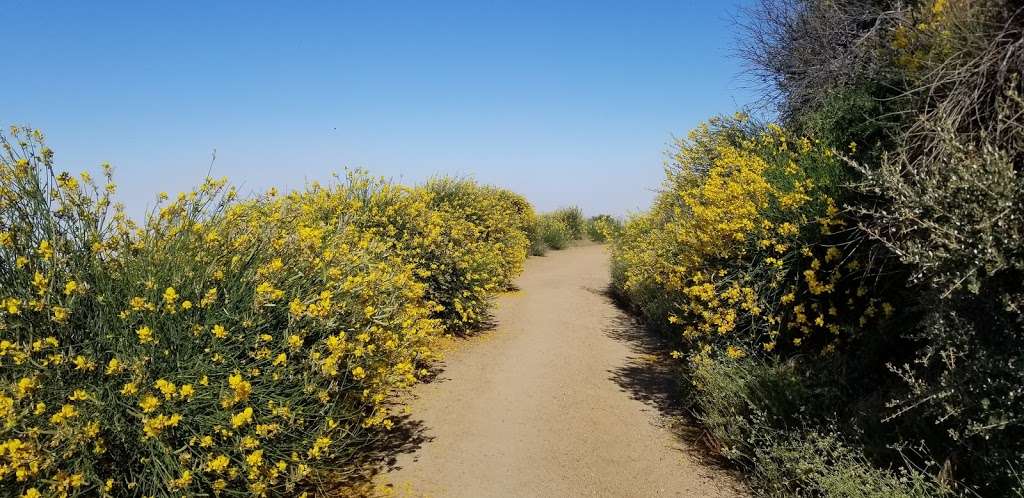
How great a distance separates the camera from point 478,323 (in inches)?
361

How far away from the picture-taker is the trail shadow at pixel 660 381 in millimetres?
5234

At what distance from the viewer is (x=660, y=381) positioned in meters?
7.08

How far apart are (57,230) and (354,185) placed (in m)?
4.82

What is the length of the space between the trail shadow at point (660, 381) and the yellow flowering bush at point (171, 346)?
109 inches

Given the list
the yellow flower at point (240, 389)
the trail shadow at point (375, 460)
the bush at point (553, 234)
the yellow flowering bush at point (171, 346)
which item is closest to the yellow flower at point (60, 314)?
the yellow flowering bush at point (171, 346)

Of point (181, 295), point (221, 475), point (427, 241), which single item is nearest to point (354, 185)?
point (427, 241)

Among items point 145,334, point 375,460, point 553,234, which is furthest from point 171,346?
point 553,234

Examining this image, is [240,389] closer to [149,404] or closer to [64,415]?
[149,404]

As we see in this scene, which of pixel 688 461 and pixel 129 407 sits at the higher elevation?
pixel 129 407

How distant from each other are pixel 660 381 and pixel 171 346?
536 centimetres

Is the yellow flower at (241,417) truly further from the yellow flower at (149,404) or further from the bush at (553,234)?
the bush at (553,234)

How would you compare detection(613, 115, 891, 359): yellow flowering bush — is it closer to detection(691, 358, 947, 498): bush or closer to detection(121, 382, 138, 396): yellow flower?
detection(691, 358, 947, 498): bush

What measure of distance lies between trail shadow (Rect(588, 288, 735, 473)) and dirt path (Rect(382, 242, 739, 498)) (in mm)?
37

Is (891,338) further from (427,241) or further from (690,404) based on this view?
(427,241)
